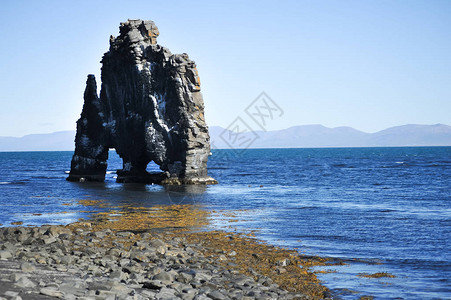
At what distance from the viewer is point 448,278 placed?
60.8 feet

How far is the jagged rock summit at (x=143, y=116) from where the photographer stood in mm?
62219

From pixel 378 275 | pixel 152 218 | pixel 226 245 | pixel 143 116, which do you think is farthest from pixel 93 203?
pixel 378 275

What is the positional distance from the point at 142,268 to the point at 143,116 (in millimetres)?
50627

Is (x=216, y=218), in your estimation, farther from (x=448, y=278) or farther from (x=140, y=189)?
(x=140, y=189)

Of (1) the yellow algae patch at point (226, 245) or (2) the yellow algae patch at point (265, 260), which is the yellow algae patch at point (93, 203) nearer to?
(1) the yellow algae patch at point (226, 245)

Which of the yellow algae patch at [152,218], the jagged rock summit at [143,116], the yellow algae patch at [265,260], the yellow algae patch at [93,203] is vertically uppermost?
the jagged rock summit at [143,116]

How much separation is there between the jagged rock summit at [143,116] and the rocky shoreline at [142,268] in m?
37.1

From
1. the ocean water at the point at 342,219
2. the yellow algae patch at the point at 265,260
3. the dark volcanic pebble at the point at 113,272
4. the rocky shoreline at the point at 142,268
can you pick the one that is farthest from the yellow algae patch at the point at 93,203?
the dark volcanic pebble at the point at 113,272

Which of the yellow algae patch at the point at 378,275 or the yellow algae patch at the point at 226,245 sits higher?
the yellow algae patch at the point at 226,245

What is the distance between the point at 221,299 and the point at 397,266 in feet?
29.9

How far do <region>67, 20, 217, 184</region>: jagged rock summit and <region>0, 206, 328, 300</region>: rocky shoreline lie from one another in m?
37.1

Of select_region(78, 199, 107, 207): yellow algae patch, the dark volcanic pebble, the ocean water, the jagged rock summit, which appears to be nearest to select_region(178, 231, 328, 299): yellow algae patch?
the dark volcanic pebble

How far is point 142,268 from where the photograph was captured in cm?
1747

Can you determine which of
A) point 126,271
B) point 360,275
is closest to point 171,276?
point 126,271
